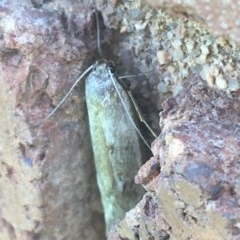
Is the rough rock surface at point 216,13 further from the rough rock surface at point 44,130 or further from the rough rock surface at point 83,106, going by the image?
the rough rock surface at point 44,130

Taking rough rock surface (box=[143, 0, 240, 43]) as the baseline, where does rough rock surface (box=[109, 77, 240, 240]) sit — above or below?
below

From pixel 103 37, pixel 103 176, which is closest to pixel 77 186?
pixel 103 176

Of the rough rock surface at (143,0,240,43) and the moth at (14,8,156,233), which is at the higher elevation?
the rough rock surface at (143,0,240,43)

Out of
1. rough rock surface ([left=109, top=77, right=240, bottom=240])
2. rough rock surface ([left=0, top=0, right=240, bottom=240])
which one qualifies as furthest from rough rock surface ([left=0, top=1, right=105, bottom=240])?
rough rock surface ([left=109, top=77, right=240, bottom=240])

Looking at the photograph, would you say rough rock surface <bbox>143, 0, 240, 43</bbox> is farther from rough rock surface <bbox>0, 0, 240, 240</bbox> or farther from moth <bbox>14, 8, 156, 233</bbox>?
moth <bbox>14, 8, 156, 233</bbox>

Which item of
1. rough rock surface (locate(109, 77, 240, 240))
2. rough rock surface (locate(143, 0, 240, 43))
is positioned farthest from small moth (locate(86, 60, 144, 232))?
rough rock surface (locate(143, 0, 240, 43))

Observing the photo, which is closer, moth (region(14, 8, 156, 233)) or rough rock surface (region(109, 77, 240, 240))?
rough rock surface (region(109, 77, 240, 240))

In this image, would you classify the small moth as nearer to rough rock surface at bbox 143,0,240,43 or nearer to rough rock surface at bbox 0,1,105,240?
rough rock surface at bbox 0,1,105,240

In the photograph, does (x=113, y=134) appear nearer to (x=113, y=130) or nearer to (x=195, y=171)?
(x=113, y=130)

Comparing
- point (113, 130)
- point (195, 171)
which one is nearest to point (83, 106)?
point (113, 130)
